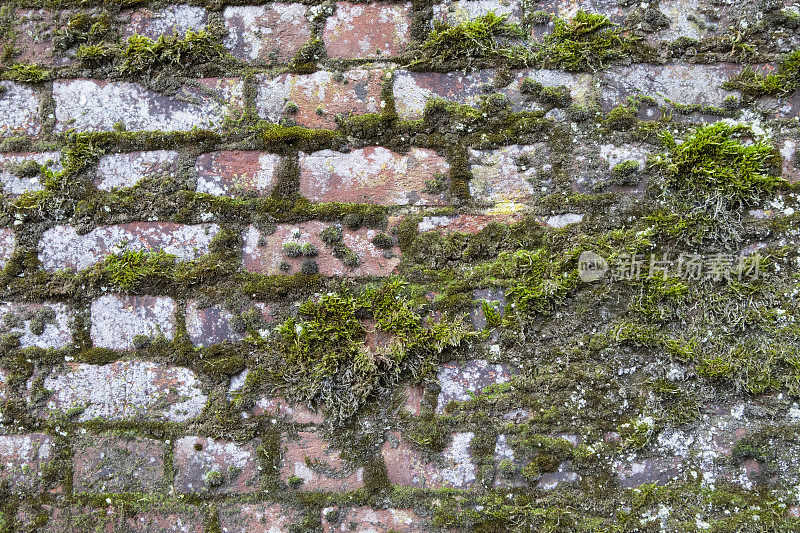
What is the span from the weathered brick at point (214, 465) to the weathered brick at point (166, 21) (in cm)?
137

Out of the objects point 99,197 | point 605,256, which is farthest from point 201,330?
point 605,256

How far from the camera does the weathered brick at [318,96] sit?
157 centimetres

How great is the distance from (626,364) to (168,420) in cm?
148

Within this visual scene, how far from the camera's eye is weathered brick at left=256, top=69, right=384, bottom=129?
5.16 ft

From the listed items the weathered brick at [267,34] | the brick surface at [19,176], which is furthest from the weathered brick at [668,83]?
the brick surface at [19,176]

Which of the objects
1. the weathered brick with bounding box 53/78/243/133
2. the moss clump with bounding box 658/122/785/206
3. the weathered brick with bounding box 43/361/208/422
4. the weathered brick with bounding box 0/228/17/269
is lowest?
the weathered brick with bounding box 43/361/208/422

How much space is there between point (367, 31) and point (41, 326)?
1469 millimetres

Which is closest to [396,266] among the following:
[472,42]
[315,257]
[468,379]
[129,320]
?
[315,257]

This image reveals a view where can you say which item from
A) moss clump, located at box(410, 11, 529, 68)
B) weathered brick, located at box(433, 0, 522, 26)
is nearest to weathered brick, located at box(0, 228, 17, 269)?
moss clump, located at box(410, 11, 529, 68)

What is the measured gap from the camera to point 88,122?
159 cm

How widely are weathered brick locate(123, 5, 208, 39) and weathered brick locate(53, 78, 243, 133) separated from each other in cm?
19

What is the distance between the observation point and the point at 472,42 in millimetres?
1553

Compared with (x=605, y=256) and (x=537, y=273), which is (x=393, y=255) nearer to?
(x=537, y=273)

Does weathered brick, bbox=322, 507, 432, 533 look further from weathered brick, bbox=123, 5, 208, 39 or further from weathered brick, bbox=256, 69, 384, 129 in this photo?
weathered brick, bbox=123, 5, 208, 39
